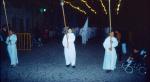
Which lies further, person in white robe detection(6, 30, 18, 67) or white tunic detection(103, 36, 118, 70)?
person in white robe detection(6, 30, 18, 67)

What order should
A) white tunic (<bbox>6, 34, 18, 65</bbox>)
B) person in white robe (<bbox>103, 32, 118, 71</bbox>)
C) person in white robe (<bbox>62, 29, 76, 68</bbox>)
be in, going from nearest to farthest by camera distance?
person in white robe (<bbox>103, 32, 118, 71</bbox>), white tunic (<bbox>6, 34, 18, 65</bbox>), person in white robe (<bbox>62, 29, 76, 68</bbox>)

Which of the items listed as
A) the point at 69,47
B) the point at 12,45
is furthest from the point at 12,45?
the point at 69,47

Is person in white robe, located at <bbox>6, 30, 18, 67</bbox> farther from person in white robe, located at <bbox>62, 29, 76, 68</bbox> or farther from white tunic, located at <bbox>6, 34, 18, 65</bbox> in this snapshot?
person in white robe, located at <bbox>62, 29, 76, 68</bbox>

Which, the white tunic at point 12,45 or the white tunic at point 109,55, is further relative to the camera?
the white tunic at point 12,45

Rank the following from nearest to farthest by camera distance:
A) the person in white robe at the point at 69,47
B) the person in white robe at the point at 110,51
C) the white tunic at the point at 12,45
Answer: the person in white robe at the point at 110,51
the white tunic at the point at 12,45
the person in white robe at the point at 69,47

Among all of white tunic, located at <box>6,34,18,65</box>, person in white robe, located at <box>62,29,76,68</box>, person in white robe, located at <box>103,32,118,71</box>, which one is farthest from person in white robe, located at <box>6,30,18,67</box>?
person in white robe, located at <box>103,32,118,71</box>

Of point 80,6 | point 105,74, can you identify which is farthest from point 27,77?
point 80,6

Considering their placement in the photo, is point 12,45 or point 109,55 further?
point 12,45

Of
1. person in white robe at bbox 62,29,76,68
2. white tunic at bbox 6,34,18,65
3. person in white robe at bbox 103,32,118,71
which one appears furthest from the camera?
person in white robe at bbox 62,29,76,68

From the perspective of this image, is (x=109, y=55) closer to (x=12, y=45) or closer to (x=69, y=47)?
(x=69, y=47)

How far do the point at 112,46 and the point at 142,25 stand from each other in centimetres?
1326

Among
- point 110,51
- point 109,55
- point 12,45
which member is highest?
point 12,45

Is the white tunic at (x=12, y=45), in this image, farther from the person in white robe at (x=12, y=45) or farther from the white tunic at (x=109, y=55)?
the white tunic at (x=109, y=55)

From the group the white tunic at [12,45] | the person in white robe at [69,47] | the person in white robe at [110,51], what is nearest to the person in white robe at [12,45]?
the white tunic at [12,45]
